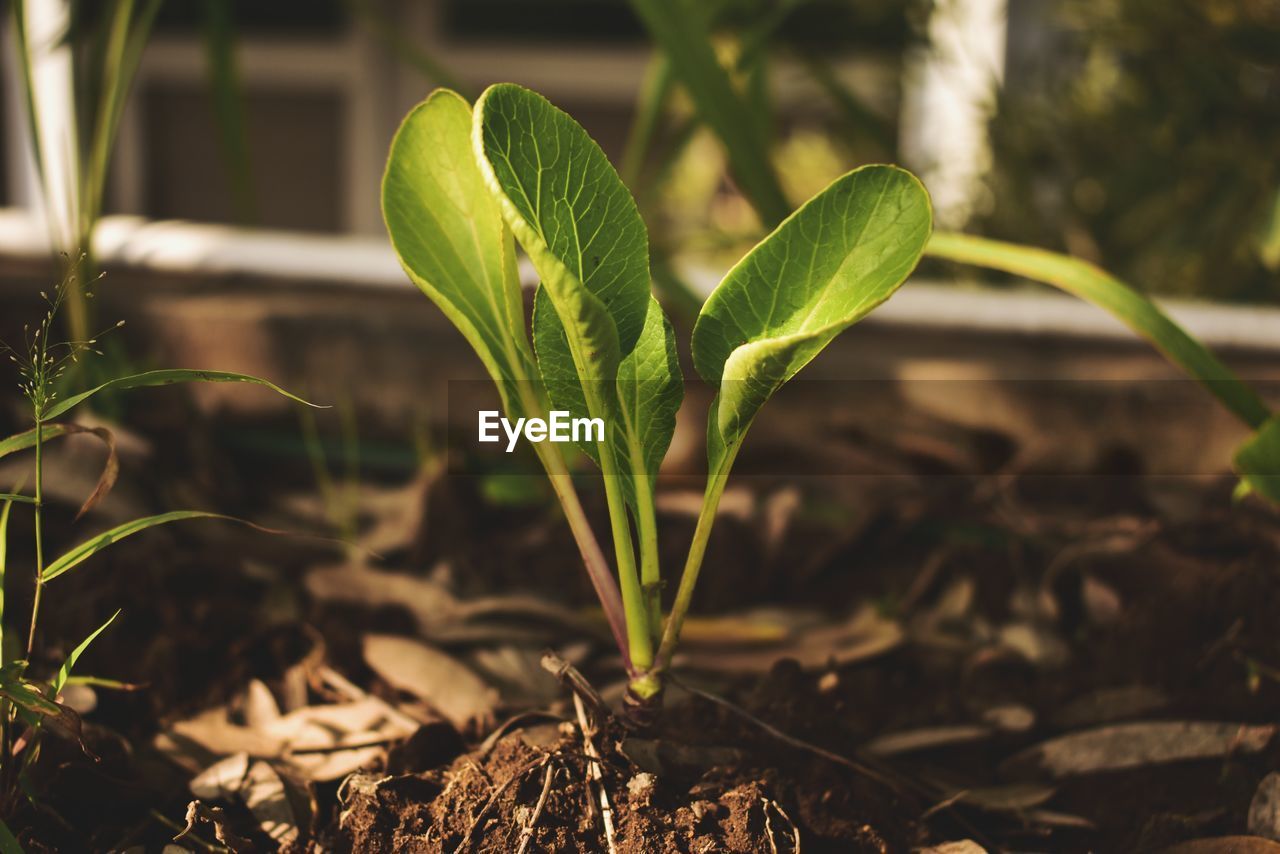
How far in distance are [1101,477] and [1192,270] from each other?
27.6 inches

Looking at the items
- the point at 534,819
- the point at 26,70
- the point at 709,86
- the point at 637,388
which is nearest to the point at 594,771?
the point at 534,819

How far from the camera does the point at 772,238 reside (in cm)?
42

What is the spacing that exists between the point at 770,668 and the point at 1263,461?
0.90 feet

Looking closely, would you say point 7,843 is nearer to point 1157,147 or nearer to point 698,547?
point 698,547

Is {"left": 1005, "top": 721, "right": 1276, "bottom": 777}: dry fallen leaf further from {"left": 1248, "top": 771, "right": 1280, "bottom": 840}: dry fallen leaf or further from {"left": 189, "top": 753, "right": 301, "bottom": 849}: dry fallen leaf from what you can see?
{"left": 189, "top": 753, "right": 301, "bottom": 849}: dry fallen leaf

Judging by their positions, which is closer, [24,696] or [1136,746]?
[24,696]

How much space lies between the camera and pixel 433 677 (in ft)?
2.02

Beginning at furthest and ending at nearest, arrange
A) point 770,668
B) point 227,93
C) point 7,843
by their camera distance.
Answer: point 227,93 → point 770,668 → point 7,843

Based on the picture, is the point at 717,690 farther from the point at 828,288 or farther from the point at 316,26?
the point at 316,26

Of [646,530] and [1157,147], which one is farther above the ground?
[1157,147]

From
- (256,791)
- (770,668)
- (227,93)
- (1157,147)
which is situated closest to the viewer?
(256,791)

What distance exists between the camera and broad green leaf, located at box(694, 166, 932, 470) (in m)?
0.40

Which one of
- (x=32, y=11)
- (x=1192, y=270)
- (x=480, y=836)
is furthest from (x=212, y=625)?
(x=32, y=11)

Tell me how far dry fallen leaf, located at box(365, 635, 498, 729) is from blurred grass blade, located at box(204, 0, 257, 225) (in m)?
0.66
